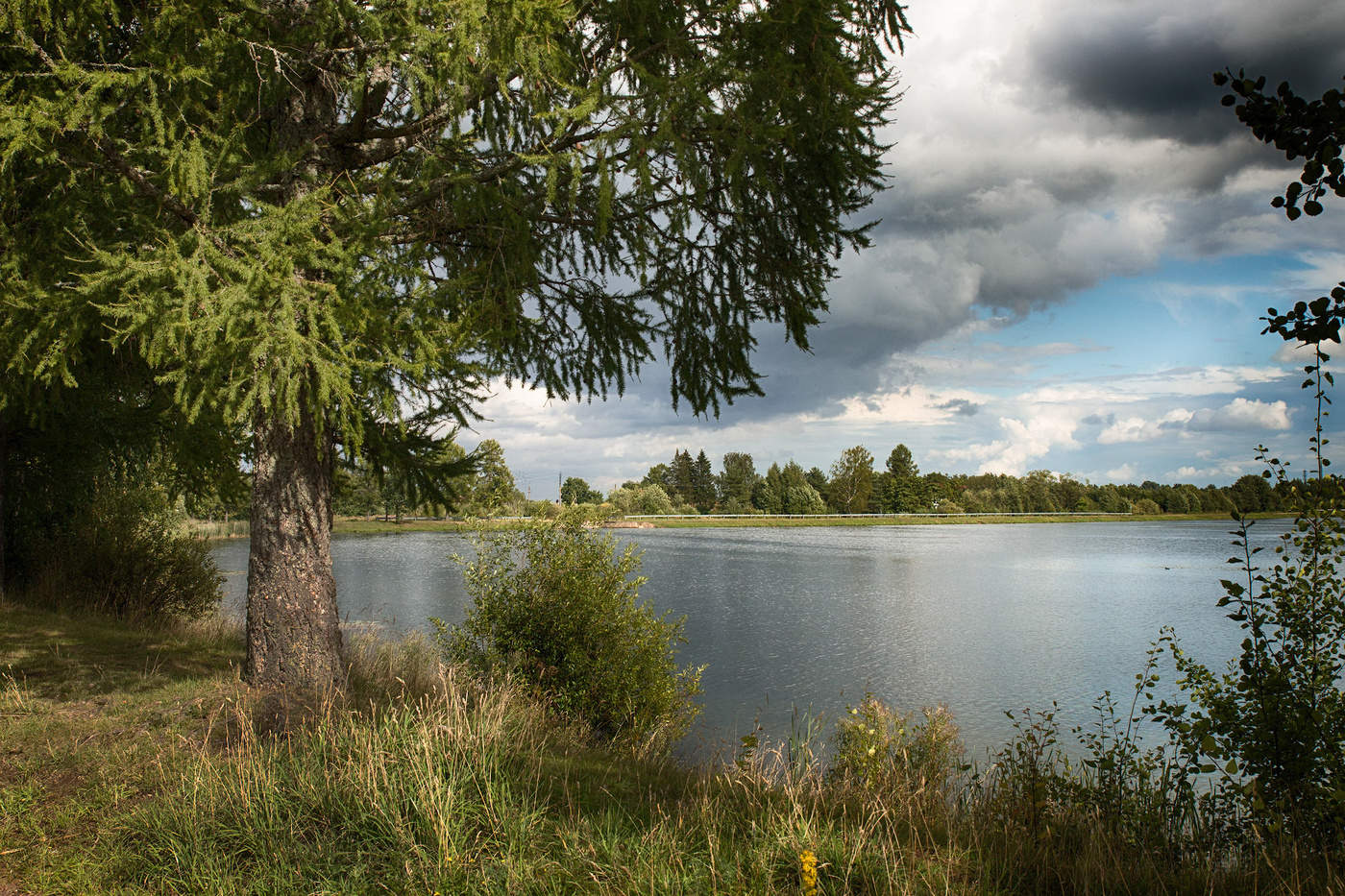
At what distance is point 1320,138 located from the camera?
238cm

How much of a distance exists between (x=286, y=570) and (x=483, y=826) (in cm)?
375

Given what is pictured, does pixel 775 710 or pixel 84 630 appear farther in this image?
pixel 775 710

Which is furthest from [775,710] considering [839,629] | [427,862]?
[427,862]

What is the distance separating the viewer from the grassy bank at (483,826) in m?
3.60

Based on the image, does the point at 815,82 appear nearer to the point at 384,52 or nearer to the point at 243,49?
the point at 384,52

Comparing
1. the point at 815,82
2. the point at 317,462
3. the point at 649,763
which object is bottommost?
the point at 649,763

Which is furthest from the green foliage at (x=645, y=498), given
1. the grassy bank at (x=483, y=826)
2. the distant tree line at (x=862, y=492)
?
the grassy bank at (x=483, y=826)

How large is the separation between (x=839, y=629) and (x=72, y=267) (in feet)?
55.1

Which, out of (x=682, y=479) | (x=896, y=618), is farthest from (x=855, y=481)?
(x=896, y=618)

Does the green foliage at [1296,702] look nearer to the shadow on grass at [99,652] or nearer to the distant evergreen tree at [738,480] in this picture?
the shadow on grass at [99,652]

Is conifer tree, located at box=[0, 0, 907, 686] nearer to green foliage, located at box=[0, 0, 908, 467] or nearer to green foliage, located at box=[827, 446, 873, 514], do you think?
green foliage, located at box=[0, 0, 908, 467]

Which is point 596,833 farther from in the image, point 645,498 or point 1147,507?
point 1147,507

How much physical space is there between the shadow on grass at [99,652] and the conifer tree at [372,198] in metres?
2.04

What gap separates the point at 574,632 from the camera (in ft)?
29.3
